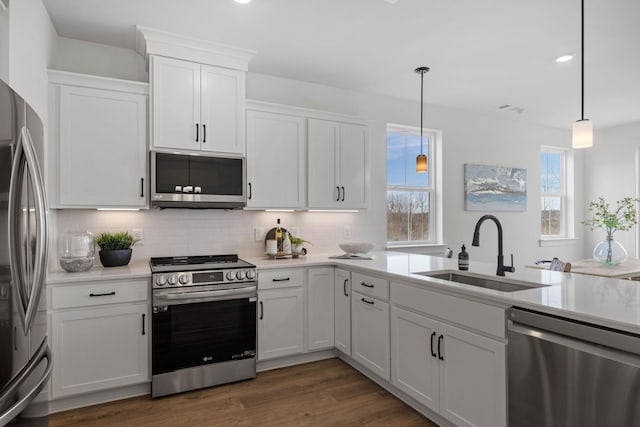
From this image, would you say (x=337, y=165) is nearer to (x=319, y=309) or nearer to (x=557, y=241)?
(x=319, y=309)

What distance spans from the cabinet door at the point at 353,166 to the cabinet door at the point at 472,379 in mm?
1928

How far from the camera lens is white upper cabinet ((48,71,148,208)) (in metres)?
2.72

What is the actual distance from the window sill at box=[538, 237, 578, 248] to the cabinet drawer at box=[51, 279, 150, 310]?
553 cm

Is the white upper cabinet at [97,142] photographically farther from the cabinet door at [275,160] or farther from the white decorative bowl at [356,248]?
the white decorative bowl at [356,248]

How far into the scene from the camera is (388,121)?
4.52m

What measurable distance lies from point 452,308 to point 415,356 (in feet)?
1.60

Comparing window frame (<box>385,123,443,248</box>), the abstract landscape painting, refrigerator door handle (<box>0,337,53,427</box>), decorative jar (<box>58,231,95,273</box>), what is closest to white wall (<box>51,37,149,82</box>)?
decorative jar (<box>58,231,95,273</box>)

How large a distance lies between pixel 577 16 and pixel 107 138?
3.51m

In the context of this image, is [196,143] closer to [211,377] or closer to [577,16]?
[211,377]

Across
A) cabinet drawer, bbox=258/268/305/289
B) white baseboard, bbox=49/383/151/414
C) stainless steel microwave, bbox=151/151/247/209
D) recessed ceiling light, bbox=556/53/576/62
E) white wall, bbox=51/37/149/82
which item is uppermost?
recessed ceiling light, bbox=556/53/576/62

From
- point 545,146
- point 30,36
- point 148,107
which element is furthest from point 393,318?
point 545,146

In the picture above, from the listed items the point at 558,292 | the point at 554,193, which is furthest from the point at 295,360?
the point at 554,193

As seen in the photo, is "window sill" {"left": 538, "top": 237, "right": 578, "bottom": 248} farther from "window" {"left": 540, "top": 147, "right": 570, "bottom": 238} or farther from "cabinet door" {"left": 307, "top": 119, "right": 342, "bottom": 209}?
"cabinet door" {"left": 307, "top": 119, "right": 342, "bottom": 209}

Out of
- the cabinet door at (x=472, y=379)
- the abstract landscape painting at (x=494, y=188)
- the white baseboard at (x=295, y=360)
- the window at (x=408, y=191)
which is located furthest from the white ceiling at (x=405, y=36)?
the white baseboard at (x=295, y=360)
